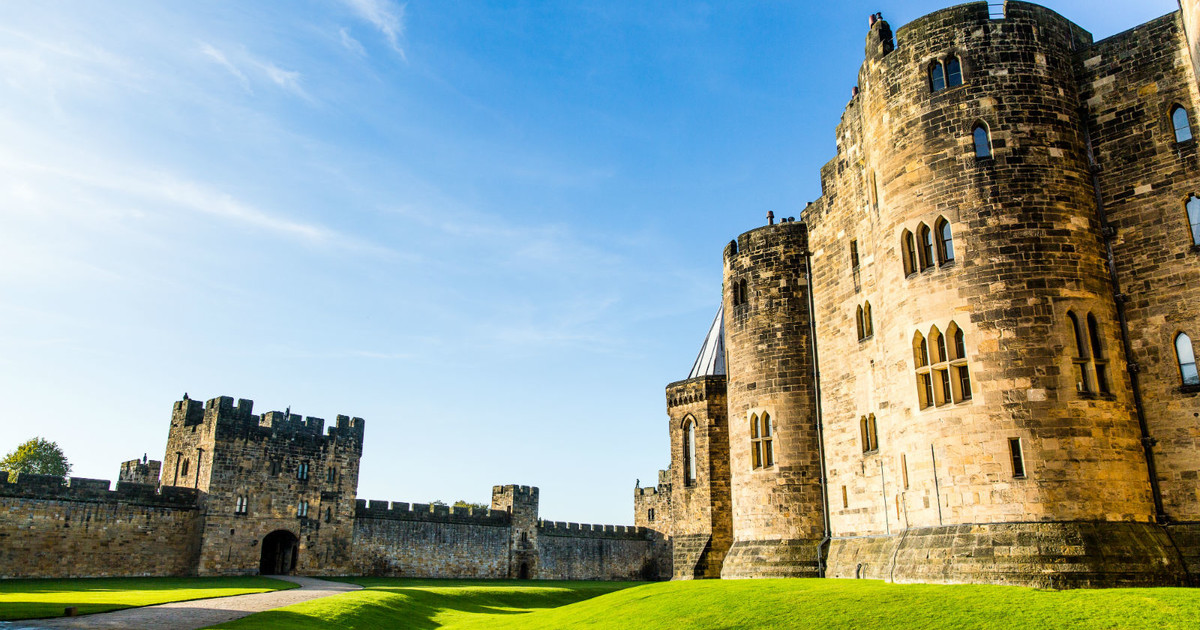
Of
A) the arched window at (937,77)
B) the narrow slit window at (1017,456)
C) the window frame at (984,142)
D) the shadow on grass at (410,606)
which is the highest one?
the arched window at (937,77)

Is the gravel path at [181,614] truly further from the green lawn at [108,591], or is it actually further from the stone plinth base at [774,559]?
the stone plinth base at [774,559]

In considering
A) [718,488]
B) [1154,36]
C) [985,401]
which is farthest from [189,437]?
[1154,36]

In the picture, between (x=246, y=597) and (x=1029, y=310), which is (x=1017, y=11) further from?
(x=246, y=597)

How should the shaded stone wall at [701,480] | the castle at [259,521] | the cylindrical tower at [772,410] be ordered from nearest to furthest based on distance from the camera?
1. the cylindrical tower at [772,410]
2. the shaded stone wall at [701,480]
3. the castle at [259,521]

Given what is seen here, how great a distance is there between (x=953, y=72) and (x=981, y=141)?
195 cm

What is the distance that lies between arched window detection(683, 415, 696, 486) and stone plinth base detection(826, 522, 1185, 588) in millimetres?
19956

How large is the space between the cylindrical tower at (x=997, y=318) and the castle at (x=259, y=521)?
33.6m

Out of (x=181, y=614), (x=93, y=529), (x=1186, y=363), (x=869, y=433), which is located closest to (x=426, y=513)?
(x=93, y=529)

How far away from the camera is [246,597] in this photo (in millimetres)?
27906

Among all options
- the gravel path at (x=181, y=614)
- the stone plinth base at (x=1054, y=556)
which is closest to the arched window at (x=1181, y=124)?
the stone plinth base at (x=1054, y=556)

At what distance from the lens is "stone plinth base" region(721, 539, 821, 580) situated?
24609mm

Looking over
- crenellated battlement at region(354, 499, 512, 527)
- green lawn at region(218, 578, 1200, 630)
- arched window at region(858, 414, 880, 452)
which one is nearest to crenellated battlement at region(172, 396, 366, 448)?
crenellated battlement at region(354, 499, 512, 527)

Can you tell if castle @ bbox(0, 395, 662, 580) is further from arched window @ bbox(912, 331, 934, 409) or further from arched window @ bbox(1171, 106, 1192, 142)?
arched window @ bbox(1171, 106, 1192, 142)

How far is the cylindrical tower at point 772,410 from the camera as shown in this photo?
25656 mm
